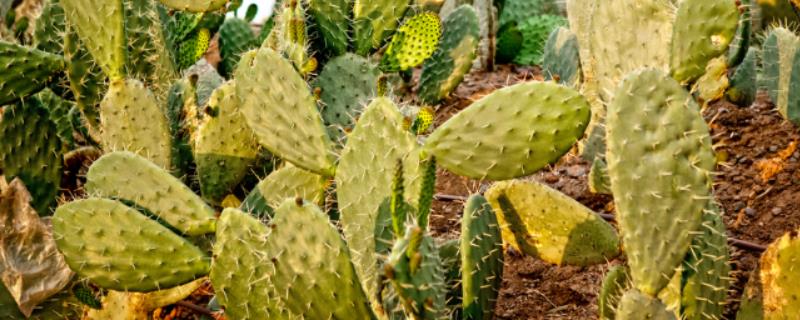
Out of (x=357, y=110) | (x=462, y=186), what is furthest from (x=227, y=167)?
(x=462, y=186)

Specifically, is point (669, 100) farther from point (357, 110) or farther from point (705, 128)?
point (357, 110)

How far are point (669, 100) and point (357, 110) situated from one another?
87cm

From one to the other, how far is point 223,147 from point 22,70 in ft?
1.91

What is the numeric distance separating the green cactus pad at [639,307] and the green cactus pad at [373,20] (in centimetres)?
118

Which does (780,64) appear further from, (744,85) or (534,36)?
(534,36)

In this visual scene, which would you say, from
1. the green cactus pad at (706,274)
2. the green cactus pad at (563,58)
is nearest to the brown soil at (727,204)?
the green cactus pad at (706,274)

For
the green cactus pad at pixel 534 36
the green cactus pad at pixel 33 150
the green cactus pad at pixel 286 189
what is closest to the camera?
the green cactus pad at pixel 286 189

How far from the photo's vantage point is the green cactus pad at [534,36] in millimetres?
4746

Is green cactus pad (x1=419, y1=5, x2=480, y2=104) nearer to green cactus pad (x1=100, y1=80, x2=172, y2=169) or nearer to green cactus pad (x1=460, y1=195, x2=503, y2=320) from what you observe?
green cactus pad (x1=100, y1=80, x2=172, y2=169)

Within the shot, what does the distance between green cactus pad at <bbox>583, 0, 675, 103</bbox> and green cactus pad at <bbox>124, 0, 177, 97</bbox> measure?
1187 millimetres

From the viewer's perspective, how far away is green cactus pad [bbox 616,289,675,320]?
5.99ft

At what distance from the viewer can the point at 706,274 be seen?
6.80ft

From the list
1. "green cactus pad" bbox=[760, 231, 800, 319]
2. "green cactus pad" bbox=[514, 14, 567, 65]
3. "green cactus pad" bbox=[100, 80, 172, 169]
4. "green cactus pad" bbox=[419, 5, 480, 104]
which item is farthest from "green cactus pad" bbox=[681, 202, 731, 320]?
"green cactus pad" bbox=[514, 14, 567, 65]

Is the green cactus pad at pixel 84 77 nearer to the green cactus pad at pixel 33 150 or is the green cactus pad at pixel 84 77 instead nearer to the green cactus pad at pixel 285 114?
the green cactus pad at pixel 33 150
